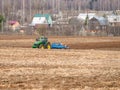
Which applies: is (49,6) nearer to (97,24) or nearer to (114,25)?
(97,24)

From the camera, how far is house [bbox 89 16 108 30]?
96012 mm

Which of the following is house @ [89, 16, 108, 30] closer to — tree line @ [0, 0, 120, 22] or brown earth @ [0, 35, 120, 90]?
tree line @ [0, 0, 120, 22]

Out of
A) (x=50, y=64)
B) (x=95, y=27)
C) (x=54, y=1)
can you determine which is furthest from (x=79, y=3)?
(x=50, y=64)

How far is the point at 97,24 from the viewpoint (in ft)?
334

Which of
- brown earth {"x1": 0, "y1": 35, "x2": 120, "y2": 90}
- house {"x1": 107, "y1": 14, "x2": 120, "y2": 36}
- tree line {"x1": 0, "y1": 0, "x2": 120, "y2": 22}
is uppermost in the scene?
tree line {"x1": 0, "y1": 0, "x2": 120, "y2": 22}

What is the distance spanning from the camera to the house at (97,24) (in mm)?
96012

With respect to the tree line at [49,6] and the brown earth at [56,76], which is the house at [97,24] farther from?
the brown earth at [56,76]

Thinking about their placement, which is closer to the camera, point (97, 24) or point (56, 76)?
point (56, 76)

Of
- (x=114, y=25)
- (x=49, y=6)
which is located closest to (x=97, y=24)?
(x=114, y=25)

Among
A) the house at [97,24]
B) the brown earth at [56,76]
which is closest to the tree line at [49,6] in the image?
the house at [97,24]

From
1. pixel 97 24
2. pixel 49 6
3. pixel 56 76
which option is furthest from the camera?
pixel 49 6

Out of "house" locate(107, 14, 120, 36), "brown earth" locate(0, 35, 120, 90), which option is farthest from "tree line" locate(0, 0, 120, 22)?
"brown earth" locate(0, 35, 120, 90)

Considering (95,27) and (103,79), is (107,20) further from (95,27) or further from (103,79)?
(103,79)

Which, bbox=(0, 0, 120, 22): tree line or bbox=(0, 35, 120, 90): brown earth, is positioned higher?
bbox=(0, 0, 120, 22): tree line
